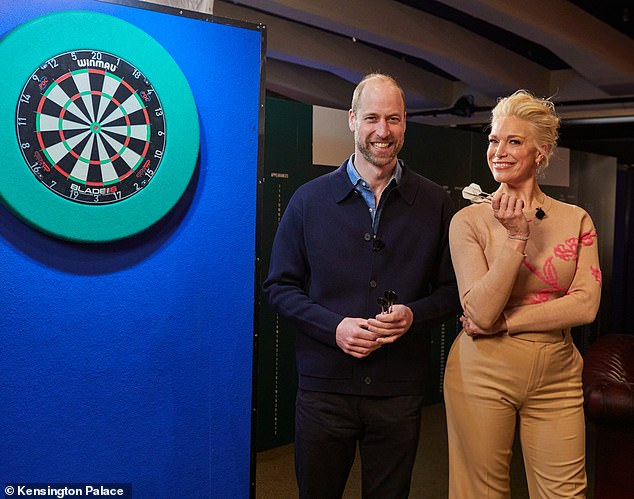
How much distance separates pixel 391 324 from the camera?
206 cm

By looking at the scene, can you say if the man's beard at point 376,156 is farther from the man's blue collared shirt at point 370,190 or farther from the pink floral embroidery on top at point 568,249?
the pink floral embroidery on top at point 568,249

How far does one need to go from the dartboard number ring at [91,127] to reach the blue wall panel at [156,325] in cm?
12

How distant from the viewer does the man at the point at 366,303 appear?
215 centimetres

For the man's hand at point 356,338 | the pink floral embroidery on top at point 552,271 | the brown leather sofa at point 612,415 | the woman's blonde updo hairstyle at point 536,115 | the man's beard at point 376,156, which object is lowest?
the brown leather sofa at point 612,415

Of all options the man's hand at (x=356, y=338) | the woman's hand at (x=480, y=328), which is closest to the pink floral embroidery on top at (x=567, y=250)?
the woman's hand at (x=480, y=328)

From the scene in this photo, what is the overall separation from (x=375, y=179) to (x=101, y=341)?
3.00ft

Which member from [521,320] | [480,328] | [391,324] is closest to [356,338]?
[391,324]

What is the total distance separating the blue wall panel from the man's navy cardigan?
15 centimetres

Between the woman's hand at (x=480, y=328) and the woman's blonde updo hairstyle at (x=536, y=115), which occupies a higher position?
the woman's blonde updo hairstyle at (x=536, y=115)

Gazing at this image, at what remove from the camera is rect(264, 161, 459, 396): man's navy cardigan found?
7.07 feet

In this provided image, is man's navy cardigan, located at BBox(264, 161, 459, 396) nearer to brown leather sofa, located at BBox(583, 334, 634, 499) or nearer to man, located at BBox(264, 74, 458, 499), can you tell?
man, located at BBox(264, 74, 458, 499)

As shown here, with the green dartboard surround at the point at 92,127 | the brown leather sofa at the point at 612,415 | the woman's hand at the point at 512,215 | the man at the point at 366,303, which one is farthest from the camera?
the brown leather sofa at the point at 612,415

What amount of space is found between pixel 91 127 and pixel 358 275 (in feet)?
2.78

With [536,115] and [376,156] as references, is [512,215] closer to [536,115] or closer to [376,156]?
[536,115]
